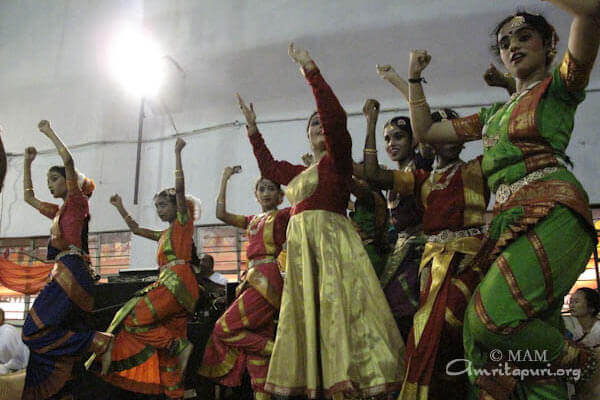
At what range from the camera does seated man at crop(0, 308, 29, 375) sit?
464 centimetres

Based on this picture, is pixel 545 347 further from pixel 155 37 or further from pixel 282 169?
pixel 155 37

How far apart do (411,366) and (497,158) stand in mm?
871

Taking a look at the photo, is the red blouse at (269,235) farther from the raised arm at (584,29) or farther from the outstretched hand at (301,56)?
the raised arm at (584,29)

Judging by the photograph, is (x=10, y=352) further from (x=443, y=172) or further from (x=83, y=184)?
(x=443, y=172)

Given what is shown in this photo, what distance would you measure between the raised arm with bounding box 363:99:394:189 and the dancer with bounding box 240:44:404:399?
5.1 inches

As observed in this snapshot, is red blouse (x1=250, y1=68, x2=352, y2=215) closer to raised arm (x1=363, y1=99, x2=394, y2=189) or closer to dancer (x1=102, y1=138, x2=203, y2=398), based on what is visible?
raised arm (x1=363, y1=99, x2=394, y2=189)

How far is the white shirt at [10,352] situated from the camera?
15.3 feet

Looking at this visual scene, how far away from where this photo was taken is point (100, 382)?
3883mm

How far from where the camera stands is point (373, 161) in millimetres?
2484

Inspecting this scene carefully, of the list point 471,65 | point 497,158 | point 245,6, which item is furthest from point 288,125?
point 497,158

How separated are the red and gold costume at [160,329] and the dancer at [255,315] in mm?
335

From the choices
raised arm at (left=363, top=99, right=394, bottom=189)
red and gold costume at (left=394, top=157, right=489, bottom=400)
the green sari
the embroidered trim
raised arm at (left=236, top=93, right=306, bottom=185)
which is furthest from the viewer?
raised arm at (left=236, top=93, right=306, bottom=185)

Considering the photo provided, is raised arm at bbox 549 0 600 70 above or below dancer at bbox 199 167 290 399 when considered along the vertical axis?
above

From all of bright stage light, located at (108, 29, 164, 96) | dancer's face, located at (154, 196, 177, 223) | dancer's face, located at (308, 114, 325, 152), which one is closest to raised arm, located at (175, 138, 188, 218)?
dancer's face, located at (154, 196, 177, 223)
